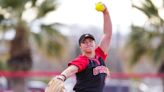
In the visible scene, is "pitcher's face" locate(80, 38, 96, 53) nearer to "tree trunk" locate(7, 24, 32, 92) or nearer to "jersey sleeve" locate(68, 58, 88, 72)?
"jersey sleeve" locate(68, 58, 88, 72)

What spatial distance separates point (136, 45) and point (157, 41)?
84 cm

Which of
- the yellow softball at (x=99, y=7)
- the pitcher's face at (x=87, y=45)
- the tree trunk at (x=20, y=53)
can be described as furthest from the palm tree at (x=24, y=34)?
the pitcher's face at (x=87, y=45)

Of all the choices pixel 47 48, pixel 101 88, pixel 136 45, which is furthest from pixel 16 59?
pixel 101 88

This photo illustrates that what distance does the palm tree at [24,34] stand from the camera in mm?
18750

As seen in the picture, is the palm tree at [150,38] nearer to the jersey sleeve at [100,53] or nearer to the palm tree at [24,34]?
the palm tree at [24,34]

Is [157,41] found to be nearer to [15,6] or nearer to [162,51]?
[162,51]

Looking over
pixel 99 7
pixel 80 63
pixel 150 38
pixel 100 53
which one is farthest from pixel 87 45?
pixel 150 38

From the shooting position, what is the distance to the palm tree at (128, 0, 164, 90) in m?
20.4

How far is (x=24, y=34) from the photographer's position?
19.6 meters

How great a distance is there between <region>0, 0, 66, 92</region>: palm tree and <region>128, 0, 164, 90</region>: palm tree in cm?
284

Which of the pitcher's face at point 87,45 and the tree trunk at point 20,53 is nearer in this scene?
the pitcher's face at point 87,45

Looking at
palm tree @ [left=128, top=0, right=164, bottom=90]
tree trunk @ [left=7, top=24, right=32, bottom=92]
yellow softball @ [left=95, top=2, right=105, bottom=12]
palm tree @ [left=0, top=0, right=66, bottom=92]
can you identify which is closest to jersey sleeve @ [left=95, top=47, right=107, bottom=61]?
yellow softball @ [left=95, top=2, right=105, bottom=12]

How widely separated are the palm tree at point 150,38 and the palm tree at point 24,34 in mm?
2844

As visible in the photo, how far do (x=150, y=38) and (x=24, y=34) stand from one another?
446cm
